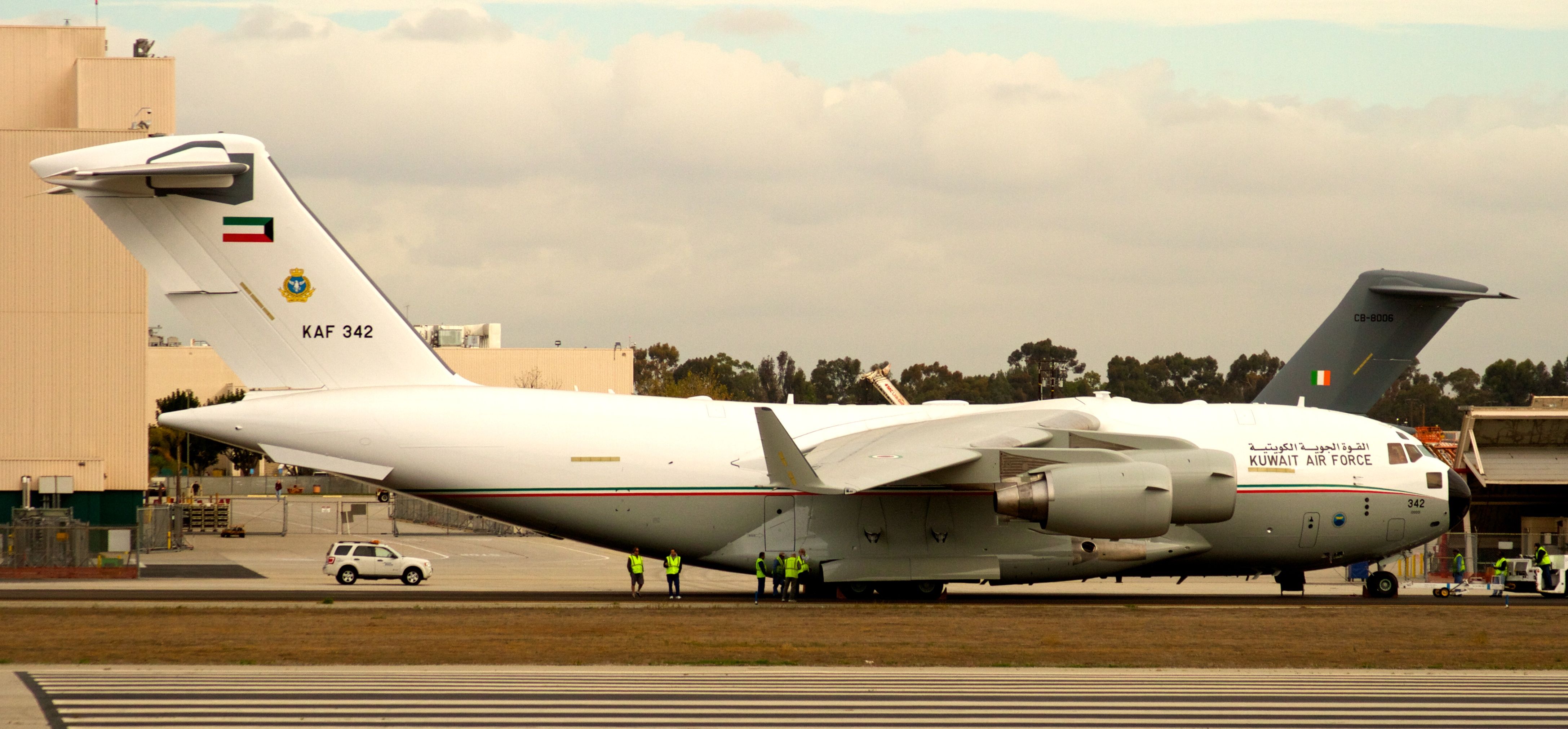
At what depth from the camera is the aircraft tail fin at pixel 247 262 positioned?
773 inches

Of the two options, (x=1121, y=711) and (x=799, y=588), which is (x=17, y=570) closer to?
(x=799, y=588)

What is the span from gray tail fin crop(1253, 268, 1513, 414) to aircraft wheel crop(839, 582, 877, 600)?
13.8 metres

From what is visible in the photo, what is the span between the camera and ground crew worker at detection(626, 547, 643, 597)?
21859mm

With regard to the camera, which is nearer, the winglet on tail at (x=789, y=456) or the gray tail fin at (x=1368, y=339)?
the winglet on tail at (x=789, y=456)

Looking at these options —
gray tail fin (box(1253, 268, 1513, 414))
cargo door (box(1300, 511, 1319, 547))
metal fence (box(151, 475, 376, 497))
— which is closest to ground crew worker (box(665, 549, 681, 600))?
cargo door (box(1300, 511, 1319, 547))

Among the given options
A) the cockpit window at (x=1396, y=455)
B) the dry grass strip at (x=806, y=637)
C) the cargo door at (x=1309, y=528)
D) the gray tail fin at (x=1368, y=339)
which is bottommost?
the dry grass strip at (x=806, y=637)

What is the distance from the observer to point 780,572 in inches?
821

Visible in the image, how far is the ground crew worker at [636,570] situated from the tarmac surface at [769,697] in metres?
8.10

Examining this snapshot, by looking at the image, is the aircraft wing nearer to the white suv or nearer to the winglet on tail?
the winglet on tail

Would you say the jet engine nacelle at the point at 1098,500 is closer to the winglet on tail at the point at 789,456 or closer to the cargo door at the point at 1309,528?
the winglet on tail at the point at 789,456

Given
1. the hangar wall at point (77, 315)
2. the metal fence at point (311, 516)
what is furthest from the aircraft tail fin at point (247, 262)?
the metal fence at point (311, 516)

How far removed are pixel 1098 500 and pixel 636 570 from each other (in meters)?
7.32

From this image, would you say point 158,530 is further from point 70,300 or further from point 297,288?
point 297,288

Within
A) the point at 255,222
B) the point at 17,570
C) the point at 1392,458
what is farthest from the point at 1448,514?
the point at 17,570
